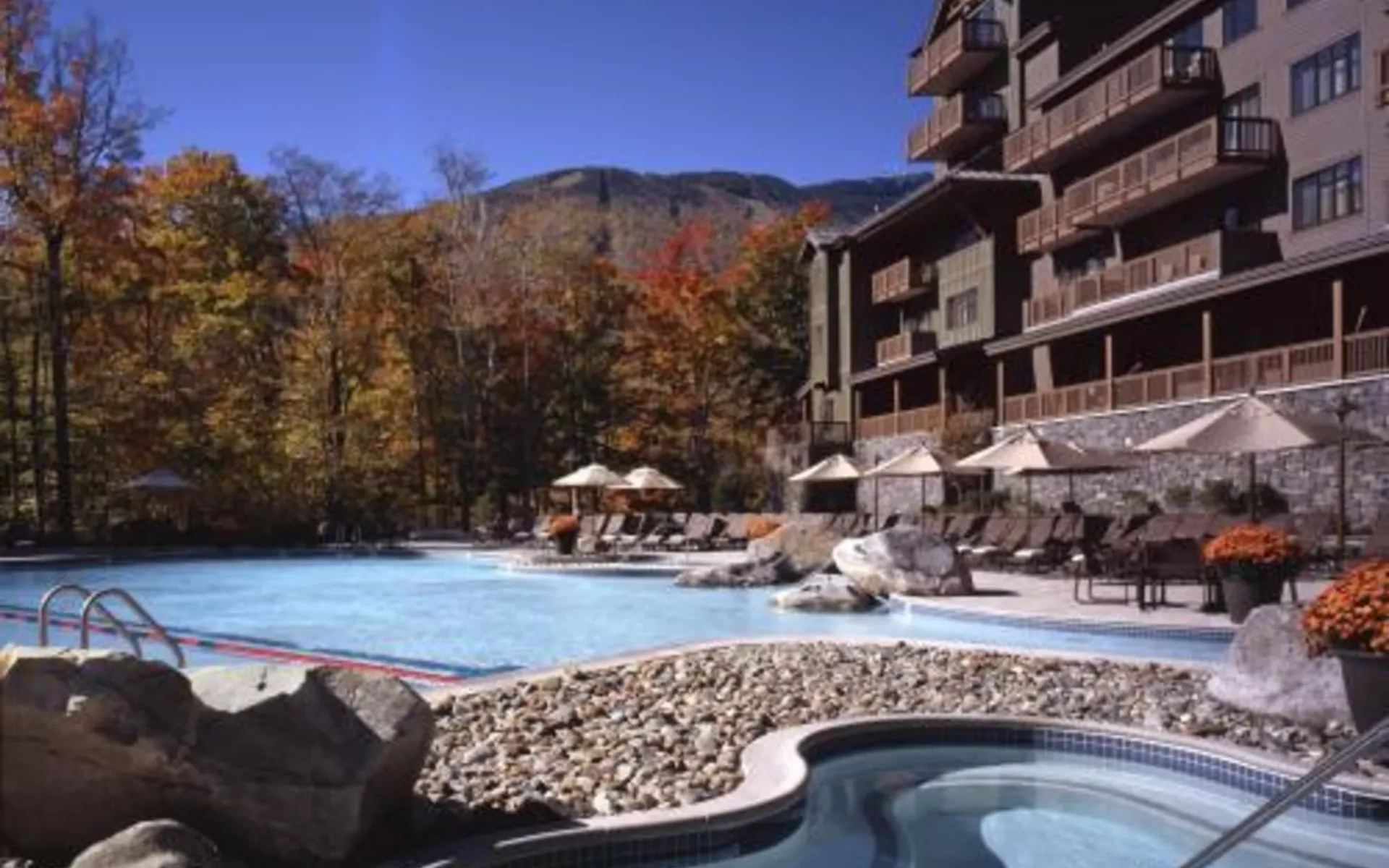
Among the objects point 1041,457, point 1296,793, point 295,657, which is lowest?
point 295,657

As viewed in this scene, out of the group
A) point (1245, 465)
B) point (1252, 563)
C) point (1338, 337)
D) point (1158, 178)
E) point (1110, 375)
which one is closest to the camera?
point (1252, 563)

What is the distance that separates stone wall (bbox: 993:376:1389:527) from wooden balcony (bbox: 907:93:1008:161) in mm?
13013

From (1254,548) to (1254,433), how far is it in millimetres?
3314

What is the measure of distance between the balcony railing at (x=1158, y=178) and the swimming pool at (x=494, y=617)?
15.1 m

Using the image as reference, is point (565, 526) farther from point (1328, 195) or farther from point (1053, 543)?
point (1328, 195)

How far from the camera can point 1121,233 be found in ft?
107

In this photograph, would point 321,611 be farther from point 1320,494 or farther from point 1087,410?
point 1087,410

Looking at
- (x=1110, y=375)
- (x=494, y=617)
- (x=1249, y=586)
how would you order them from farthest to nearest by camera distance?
(x=1110, y=375) → (x=494, y=617) → (x=1249, y=586)

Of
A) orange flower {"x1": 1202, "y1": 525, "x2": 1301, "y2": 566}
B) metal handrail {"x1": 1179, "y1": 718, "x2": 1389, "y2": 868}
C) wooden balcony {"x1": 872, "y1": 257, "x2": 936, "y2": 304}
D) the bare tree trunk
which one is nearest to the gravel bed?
orange flower {"x1": 1202, "y1": 525, "x2": 1301, "y2": 566}

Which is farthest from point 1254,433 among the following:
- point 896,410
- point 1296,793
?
point 896,410

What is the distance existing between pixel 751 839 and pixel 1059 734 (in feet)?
8.78

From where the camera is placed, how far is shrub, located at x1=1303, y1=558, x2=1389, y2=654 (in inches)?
270

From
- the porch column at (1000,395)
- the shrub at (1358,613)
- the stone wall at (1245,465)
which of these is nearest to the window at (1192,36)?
the porch column at (1000,395)

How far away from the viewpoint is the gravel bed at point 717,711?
6.25 metres
